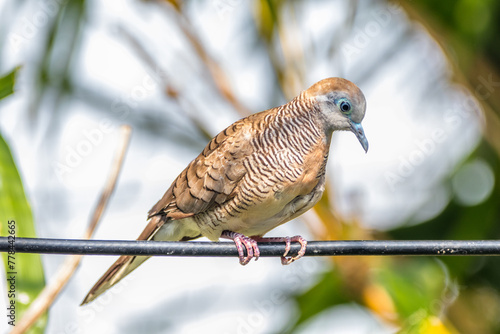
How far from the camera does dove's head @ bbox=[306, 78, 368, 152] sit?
3.20 m

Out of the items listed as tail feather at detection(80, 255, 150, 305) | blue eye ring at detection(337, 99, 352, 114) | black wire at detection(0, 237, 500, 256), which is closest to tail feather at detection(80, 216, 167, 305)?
tail feather at detection(80, 255, 150, 305)

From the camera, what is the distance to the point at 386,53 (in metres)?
5.48

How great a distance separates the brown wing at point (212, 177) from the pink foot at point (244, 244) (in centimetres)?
18

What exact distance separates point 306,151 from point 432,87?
2.71 m

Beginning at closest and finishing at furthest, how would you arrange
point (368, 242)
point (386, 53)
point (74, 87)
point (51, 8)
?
point (368, 242)
point (51, 8)
point (74, 87)
point (386, 53)

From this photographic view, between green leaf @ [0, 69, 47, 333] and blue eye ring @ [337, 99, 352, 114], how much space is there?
138 centimetres

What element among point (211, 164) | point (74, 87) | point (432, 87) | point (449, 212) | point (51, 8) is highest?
point (51, 8)

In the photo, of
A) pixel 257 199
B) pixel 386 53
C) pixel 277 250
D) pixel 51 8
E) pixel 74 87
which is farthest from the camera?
pixel 386 53

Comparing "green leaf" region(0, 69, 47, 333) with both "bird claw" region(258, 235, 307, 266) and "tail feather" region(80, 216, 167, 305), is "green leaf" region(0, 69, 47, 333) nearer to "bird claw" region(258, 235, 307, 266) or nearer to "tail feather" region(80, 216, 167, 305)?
"tail feather" region(80, 216, 167, 305)

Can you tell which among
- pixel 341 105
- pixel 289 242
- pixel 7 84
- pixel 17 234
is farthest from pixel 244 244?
pixel 7 84

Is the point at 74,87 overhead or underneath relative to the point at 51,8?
underneath

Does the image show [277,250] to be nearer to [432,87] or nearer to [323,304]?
[323,304]

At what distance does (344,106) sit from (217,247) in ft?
3.47

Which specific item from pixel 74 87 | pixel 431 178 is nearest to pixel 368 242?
pixel 74 87
